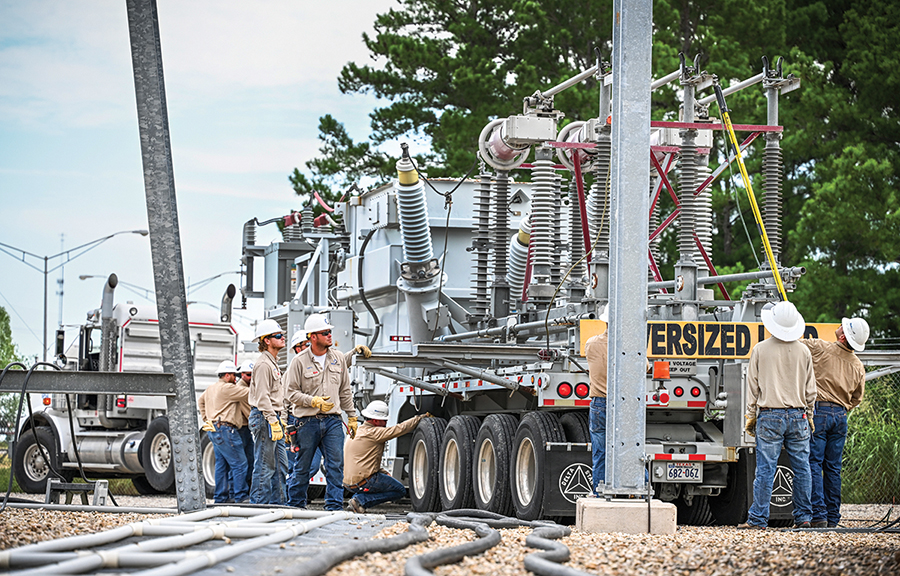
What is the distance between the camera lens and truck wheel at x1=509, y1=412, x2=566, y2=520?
1204 cm

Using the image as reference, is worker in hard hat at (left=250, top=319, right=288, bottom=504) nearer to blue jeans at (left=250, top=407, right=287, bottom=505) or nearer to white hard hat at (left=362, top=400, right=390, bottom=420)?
blue jeans at (left=250, top=407, right=287, bottom=505)

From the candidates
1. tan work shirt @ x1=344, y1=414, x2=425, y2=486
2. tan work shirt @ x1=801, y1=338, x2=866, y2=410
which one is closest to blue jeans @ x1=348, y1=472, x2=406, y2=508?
tan work shirt @ x1=344, y1=414, x2=425, y2=486

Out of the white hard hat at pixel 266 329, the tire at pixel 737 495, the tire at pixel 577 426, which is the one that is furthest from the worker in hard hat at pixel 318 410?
the tire at pixel 737 495

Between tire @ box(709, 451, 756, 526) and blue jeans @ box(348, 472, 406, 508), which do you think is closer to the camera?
tire @ box(709, 451, 756, 526)

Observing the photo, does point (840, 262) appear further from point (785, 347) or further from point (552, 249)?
point (785, 347)

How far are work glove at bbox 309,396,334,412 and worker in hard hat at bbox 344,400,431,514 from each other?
194 centimetres

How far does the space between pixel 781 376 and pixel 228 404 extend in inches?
258

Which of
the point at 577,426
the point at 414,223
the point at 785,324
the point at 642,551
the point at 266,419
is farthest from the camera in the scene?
the point at 414,223

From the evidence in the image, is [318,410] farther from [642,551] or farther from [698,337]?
[642,551]

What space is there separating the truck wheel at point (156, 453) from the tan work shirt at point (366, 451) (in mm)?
5750

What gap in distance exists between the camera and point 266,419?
12805 millimetres

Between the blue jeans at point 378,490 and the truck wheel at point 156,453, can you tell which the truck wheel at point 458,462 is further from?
the truck wheel at point 156,453

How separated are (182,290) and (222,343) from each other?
1279cm

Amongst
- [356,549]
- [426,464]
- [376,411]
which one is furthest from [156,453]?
[356,549]
